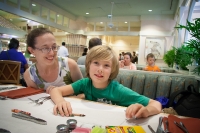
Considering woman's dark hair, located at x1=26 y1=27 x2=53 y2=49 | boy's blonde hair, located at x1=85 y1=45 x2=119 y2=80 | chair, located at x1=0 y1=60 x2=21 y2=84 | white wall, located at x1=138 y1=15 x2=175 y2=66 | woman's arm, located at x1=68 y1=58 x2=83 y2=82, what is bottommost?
chair, located at x1=0 y1=60 x2=21 y2=84

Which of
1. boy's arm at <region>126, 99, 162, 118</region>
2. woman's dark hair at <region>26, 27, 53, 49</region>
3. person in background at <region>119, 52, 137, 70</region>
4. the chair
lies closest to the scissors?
boy's arm at <region>126, 99, 162, 118</region>

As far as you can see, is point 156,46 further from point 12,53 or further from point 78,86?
point 78,86

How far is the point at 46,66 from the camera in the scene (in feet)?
5.14

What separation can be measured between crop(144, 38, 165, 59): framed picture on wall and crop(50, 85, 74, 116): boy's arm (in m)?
8.54

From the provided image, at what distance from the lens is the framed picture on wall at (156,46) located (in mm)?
8898

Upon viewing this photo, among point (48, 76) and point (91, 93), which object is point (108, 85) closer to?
point (91, 93)

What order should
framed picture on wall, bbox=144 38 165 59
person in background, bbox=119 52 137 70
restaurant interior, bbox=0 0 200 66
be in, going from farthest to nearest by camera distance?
framed picture on wall, bbox=144 38 165 59 < restaurant interior, bbox=0 0 200 66 < person in background, bbox=119 52 137 70

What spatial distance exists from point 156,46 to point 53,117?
9.03m

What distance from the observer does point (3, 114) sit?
0.79 meters

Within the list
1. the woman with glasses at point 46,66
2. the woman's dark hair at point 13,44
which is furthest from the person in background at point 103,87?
the woman's dark hair at point 13,44

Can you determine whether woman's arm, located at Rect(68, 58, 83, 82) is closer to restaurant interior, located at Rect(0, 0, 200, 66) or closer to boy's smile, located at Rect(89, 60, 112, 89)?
boy's smile, located at Rect(89, 60, 112, 89)

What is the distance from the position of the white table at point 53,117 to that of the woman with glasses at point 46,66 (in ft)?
1.38

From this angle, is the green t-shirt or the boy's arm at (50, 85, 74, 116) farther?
the green t-shirt

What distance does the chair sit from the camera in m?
3.00
